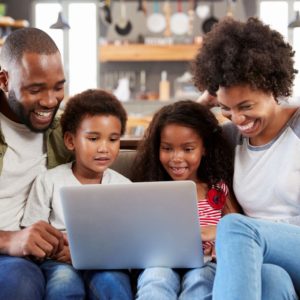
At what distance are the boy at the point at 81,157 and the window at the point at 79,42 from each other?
453cm

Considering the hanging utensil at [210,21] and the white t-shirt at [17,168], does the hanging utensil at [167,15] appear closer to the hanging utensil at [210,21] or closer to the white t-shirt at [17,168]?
the hanging utensil at [210,21]

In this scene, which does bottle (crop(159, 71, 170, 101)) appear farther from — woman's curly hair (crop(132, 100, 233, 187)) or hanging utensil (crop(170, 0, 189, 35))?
woman's curly hair (crop(132, 100, 233, 187))

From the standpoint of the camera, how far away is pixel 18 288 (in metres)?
1.25

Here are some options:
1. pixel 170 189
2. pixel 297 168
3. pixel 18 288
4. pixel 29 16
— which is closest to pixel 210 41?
pixel 297 168

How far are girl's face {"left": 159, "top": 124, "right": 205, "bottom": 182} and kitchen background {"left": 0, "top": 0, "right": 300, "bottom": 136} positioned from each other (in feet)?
13.4

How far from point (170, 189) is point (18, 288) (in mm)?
417

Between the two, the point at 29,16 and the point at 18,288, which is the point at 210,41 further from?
the point at 29,16

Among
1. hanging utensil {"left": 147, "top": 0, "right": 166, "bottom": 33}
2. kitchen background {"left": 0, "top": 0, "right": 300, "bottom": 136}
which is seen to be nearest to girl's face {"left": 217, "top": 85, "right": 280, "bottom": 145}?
kitchen background {"left": 0, "top": 0, "right": 300, "bottom": 136}

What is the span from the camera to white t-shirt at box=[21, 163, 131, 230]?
1537mm

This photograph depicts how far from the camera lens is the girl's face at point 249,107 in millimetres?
1483

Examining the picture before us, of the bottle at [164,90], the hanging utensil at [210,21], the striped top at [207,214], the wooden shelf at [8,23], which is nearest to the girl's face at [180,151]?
the striped top at [207,214]

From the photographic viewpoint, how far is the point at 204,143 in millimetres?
1753

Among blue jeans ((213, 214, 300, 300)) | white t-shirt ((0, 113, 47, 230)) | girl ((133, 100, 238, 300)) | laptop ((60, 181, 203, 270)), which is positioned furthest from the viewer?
girl ((133, 100, 238, 300))

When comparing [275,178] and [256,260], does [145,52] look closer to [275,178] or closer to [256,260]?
[275,178]
